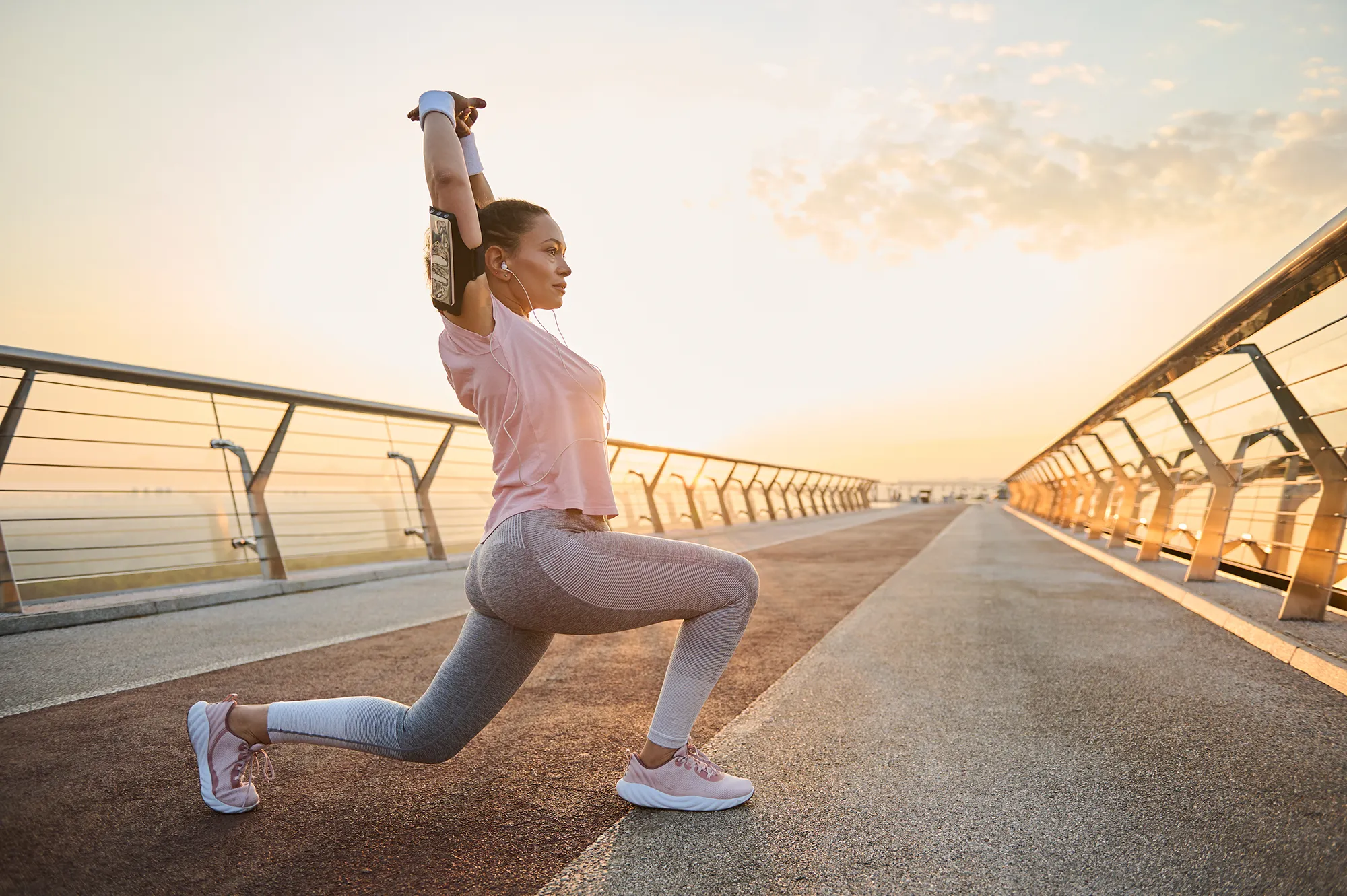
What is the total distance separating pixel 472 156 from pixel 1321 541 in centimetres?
462

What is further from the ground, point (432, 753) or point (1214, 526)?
point (1214, 526)

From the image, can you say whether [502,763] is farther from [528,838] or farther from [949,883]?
[949,883]

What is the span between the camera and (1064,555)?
30.9ft

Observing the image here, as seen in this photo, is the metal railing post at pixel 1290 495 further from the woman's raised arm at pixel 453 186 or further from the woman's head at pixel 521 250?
the woman's raised arm at pixel 453 186

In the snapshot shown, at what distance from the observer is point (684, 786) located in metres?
1.76

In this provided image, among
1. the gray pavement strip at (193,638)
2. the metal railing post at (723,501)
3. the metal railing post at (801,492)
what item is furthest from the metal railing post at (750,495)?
the gray pavement strip at (193,638)

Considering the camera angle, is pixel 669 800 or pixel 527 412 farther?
pixel 669 800

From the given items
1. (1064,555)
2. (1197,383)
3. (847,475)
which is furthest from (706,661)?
(847,475)

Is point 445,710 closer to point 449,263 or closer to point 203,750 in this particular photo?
point 203,750

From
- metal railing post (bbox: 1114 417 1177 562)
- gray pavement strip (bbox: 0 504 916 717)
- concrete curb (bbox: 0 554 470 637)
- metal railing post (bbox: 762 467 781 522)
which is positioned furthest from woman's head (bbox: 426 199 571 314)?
metal railing post (bbox: 762 467 781 522)

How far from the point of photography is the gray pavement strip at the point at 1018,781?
1451 millimetres

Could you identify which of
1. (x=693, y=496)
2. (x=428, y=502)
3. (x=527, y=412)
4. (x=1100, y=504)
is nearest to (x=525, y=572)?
(x=527, y=412)

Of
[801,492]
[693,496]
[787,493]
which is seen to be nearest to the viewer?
[693,496]

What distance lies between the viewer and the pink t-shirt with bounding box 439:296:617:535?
5.13 feet
